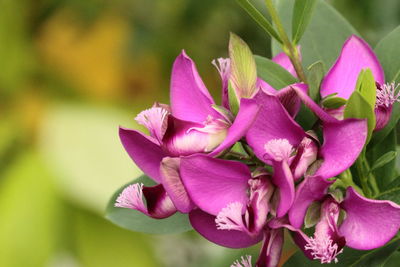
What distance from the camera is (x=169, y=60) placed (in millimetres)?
1688

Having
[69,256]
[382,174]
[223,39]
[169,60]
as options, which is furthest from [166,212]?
[69,256]

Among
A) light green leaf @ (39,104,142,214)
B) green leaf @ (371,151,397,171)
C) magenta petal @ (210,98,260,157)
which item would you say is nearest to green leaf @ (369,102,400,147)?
green leaf @ (371,151,397,171)

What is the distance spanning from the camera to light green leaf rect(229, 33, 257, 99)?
46 centimetres

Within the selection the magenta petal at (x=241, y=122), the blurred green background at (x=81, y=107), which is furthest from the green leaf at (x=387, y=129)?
the blurred green background at (x=81, y=107)

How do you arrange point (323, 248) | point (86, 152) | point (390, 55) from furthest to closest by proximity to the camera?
1. point (86, 152)
2. point (390, 55)
3. point (323, 248)

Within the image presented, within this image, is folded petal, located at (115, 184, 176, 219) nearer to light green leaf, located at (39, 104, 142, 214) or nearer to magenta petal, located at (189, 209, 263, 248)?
magenta petal, located at (189, 209, 263, 248)

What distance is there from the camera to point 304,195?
17.3 inches

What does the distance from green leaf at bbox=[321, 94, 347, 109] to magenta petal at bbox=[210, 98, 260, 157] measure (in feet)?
0.17

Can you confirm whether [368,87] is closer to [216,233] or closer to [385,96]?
[385,96]

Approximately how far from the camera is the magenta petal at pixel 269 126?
1.46ft

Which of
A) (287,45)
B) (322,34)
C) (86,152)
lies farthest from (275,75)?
(86,152)

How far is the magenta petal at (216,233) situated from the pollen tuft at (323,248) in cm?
4

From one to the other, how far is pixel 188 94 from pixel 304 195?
0.11 m

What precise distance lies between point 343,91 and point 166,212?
13 centimetres
